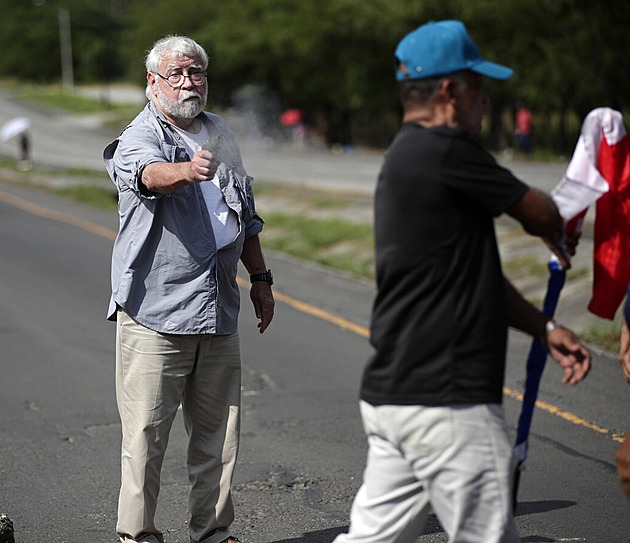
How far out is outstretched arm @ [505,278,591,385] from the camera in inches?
126

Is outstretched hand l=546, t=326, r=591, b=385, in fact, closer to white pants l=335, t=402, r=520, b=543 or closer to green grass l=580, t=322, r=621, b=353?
white pants l=335, t=402, r=520, b=543

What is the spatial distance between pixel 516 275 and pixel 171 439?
6.49m

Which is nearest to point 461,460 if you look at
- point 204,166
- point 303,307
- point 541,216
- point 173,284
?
point 541,216

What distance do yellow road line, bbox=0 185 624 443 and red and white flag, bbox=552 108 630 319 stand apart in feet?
10.4

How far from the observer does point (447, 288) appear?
3.05 metres

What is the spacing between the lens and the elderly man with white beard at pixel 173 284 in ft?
13.9

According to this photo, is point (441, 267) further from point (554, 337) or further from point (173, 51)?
point (173, 51)

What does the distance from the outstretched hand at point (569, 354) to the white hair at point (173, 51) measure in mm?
1914

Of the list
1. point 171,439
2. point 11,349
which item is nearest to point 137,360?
point 171,439

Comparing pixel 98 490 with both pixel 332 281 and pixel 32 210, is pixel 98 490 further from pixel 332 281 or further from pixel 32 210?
pixel 32 210

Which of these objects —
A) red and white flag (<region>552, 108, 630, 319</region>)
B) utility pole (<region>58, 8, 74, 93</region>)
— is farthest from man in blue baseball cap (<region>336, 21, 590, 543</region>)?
utility pole (<region>58, 8, 74, 93</region>)

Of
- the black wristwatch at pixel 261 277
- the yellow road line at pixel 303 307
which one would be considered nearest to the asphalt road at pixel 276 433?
the yellow road line at pixel 303 307

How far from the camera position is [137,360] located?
432 cm

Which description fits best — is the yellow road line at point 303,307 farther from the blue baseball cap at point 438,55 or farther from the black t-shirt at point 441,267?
the blue baseball cap at point 438,55
